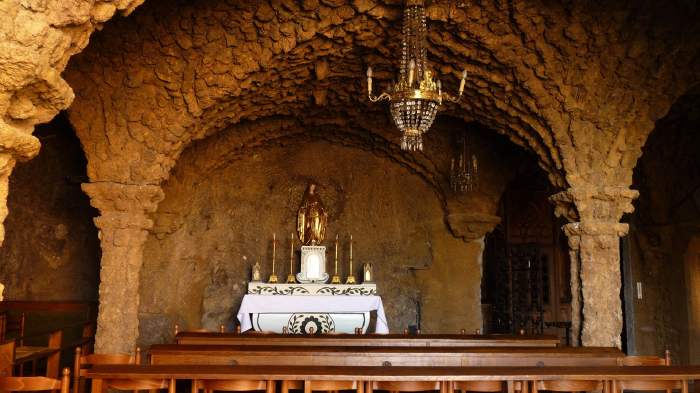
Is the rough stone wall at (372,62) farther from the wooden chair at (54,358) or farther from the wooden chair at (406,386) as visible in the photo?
the wooden chair at (406,386)

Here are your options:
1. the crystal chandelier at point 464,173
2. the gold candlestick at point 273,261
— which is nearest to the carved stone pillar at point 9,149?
the gold candlestick at point 273,261

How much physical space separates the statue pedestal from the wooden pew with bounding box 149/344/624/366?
4070mm

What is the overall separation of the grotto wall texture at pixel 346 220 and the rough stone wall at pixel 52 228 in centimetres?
113

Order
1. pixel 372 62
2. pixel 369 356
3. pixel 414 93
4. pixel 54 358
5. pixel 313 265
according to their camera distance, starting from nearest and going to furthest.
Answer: pixel 369 356 < pixel 414 93 < pixel 54 358 < pixel 372 62 < pixel 313 265

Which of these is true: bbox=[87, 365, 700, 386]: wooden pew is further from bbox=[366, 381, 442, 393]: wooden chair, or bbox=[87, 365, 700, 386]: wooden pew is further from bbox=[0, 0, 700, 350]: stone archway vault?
bbox=[0, 0, 700, 350]: stone archway vault

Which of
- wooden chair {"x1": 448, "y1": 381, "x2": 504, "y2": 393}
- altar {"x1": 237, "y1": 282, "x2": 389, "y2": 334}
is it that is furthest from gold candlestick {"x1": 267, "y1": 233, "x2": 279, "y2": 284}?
wooden chair {"x1": 448, "y1": 381, "x2": 504, "y2": 393}

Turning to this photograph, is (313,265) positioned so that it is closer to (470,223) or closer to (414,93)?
(470,223)

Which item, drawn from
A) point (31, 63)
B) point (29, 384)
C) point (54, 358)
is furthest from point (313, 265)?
point (31, 63)

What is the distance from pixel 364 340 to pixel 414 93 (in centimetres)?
225

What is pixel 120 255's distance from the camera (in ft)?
20.5

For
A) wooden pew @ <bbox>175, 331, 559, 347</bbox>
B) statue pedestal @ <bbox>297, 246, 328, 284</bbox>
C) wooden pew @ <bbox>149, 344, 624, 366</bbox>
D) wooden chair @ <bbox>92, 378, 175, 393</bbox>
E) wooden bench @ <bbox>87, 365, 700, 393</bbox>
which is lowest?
wooden chair @ <bbox>92, 378, 175, 393</bbox>

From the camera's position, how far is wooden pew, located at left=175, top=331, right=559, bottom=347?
220 inches

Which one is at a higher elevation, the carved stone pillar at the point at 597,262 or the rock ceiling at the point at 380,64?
the rock ceiling at the point at 380,64

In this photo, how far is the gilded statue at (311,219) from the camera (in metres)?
9.54
